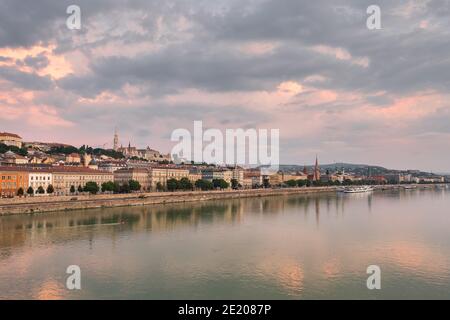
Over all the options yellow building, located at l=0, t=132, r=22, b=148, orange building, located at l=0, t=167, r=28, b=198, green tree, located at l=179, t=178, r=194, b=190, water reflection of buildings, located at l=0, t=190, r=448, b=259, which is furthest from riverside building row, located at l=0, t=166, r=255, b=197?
yellow building, located at l=0, t=132, r=22, b=148

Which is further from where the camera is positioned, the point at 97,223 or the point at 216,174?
the point at 216,174

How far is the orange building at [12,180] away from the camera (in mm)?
25000

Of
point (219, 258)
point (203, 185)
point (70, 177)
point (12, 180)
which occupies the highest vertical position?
point (70, 177)

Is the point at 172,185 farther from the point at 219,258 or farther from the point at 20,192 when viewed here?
the point at 219,258

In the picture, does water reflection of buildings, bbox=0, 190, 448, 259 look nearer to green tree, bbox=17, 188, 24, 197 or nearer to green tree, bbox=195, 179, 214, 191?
green tree, bbox=17, 188, 24, 197

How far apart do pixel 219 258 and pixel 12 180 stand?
18.6 m

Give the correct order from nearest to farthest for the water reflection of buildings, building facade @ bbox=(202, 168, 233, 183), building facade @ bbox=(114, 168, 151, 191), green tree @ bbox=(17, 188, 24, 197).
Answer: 1. the water reflection of buildings
2. green tree @ bbox=(17, 188, 24, 197)
3. building facade @ bbox=(114, 168, 151, 191)
4. building facade @ bbox=(202, 168, 233, 183)

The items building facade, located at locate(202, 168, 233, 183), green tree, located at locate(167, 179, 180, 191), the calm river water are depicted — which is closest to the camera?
the calm river water

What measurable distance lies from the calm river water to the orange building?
21.5ft

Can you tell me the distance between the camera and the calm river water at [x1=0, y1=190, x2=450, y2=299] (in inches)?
347

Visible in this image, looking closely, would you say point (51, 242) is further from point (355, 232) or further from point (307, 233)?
point (355, 232)

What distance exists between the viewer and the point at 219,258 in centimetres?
1162

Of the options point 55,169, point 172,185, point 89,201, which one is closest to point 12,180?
point 89,201
